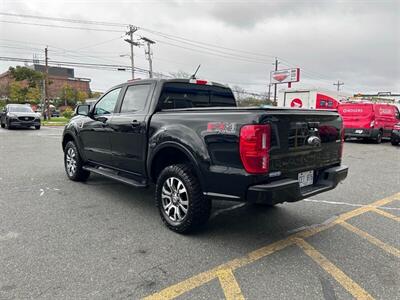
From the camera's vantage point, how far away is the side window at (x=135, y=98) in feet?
14.7

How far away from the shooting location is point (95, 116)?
5.43 metres

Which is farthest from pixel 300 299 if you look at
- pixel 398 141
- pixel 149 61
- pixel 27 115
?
pixel 149 61

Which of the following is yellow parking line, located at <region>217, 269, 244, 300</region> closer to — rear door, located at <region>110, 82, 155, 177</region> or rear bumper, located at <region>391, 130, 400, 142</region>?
rear door, located at <region>110, 82, 155, 177</region>

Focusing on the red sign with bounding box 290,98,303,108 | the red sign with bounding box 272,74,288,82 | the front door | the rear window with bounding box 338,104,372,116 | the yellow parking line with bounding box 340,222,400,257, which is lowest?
the yellow parking line with bounding box 340,222,400,257

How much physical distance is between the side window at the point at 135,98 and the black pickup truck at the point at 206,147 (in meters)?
0.02

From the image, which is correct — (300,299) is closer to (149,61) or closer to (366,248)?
(366,248)

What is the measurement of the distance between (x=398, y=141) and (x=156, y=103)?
14.4 metres

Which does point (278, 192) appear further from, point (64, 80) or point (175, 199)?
point (64, 80)

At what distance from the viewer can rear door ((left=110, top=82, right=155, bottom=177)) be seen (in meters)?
4.30

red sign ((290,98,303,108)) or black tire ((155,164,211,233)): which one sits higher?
red sign ((290,98,303,108))

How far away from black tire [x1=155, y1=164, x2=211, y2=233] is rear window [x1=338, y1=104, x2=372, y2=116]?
14159 mm

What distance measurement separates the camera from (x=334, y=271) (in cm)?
296

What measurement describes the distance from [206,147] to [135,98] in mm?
1815

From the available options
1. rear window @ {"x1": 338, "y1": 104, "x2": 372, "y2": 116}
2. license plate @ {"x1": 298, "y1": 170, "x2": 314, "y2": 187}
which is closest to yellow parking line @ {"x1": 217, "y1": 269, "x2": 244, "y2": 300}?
license plate @ {"x1": 298, "y1": 170, "x2": 314, "y2": 187}
